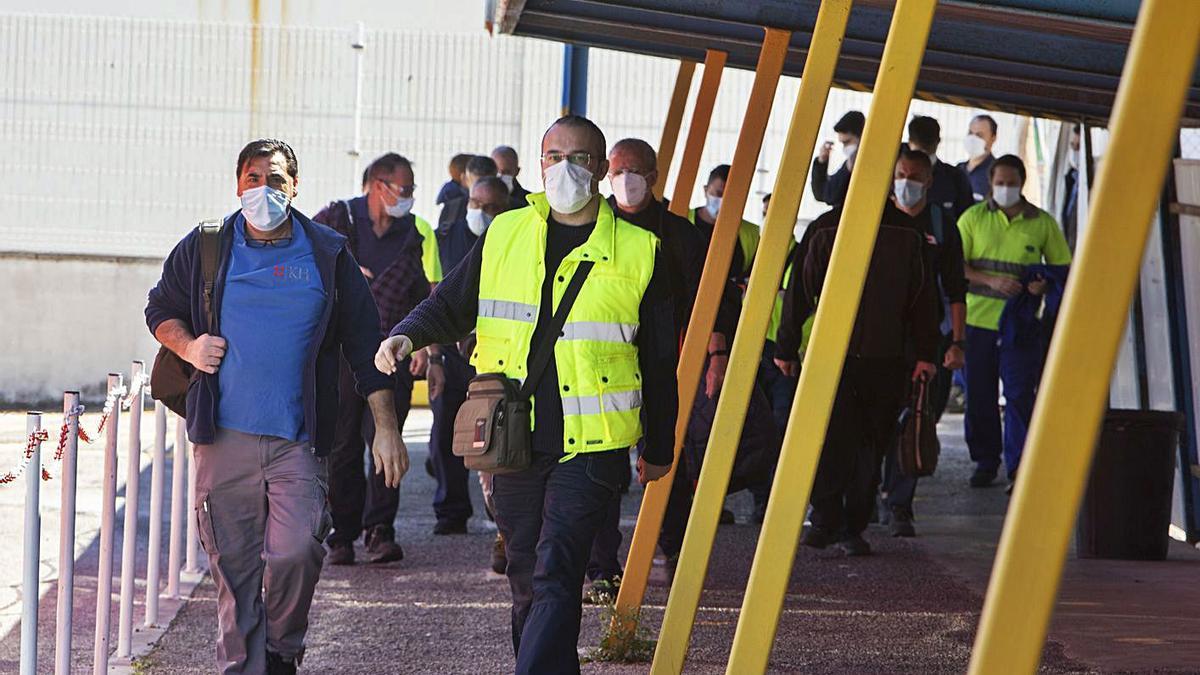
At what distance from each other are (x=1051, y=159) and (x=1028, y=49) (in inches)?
276

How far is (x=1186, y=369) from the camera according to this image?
10414 millimetres

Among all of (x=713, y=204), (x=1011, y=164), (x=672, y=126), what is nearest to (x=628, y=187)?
(x=672, y=126)

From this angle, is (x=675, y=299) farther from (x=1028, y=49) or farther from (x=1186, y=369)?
(x=1186, y=369)

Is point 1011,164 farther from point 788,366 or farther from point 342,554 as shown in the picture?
point 342,554

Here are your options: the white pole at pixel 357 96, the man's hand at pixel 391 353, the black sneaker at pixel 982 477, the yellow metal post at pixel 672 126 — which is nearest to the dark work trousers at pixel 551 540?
the man's hand at pixel 391 353

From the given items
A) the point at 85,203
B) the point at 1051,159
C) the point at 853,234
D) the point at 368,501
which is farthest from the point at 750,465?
the point at 85,203

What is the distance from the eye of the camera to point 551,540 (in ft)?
18.5

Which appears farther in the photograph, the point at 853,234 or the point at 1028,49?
the point at 1028,49

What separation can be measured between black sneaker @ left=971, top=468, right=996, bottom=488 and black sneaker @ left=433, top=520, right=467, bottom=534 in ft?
13.5

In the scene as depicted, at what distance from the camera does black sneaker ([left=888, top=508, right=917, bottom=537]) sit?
10.7 metres

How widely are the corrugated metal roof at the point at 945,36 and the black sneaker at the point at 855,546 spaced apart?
95.4 inches

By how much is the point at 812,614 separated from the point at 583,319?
2.87 m

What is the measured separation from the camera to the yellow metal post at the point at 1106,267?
2.92m

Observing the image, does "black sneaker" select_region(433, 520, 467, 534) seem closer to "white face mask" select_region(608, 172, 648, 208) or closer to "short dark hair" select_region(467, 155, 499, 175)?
"short dark hair" select_region(467, 155, 499, 175)
